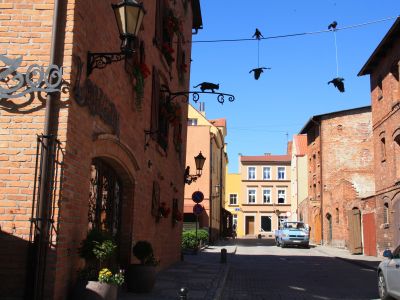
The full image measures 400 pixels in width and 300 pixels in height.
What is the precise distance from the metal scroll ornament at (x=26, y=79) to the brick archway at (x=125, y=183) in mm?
2562

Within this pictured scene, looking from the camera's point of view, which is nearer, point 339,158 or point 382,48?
point 382,48

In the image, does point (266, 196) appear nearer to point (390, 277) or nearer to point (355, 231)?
point (355, 231)

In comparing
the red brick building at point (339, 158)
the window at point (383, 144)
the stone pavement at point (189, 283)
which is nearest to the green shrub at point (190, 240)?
the stone pavement at point (189, 283)

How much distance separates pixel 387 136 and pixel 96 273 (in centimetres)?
2018

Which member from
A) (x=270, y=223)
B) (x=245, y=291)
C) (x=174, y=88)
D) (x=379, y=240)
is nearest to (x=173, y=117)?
(x=174, y=88)

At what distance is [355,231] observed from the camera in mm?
28219

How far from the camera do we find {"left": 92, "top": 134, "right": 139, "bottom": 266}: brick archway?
9609 millimetres

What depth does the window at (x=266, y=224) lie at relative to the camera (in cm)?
6906

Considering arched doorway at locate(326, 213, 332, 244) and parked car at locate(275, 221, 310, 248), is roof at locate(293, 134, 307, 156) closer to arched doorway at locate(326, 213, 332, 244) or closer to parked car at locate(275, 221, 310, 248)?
arched doorway at locate(326, 213, 332, 244)

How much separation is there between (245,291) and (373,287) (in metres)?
3.85

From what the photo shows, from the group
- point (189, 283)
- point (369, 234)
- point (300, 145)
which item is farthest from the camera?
point (300, 145)

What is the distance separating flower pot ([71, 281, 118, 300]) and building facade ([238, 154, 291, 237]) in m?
61.9

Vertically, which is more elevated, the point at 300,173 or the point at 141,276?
the point at 300,173

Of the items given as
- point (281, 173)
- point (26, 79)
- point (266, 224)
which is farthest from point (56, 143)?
point (281, 173)
